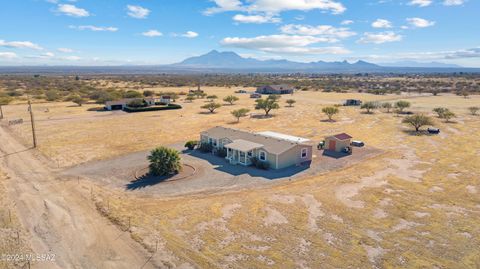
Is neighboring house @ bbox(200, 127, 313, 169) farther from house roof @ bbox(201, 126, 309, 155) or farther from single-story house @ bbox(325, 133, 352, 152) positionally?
single-story house @ bbox(325, 133, 352, 152)

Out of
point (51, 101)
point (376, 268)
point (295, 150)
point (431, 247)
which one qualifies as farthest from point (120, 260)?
point (51, 101)

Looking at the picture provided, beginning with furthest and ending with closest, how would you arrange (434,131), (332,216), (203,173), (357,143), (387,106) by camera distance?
(387,106) < (434,131) < (357,143) < (203,173) < (332,216)

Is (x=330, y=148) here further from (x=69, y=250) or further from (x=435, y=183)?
(x=69, y=250)

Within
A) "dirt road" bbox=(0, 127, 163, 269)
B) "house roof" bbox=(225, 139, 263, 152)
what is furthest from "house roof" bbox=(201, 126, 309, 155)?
"dirt road" bbox=(0, 127, 163, 269)

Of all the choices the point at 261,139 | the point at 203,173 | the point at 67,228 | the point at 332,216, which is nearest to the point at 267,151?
the point at 261,139

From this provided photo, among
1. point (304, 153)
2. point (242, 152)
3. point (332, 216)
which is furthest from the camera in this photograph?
point (304, 153)

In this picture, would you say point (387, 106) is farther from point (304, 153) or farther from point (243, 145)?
point (243, 145)
